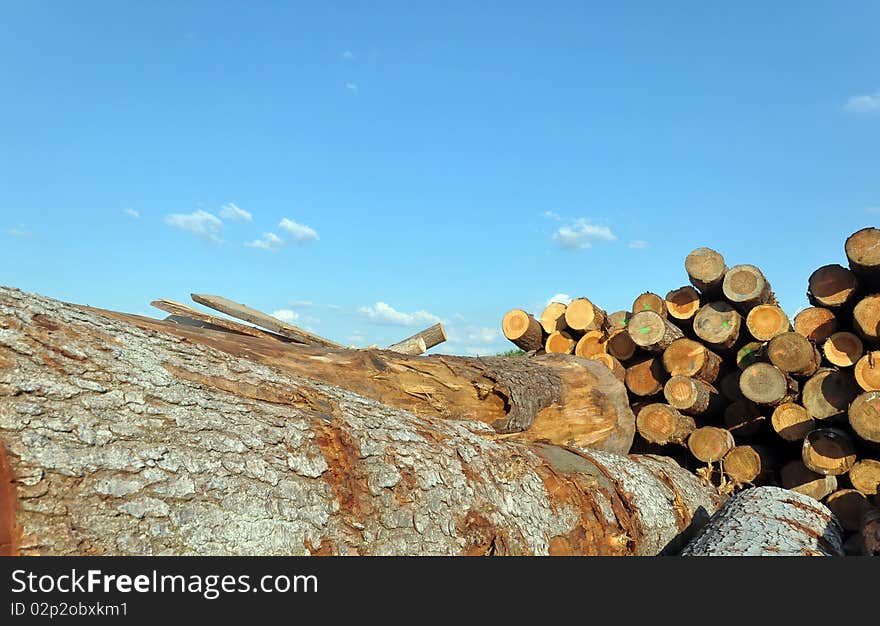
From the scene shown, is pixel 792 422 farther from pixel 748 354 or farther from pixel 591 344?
pixel 591 344

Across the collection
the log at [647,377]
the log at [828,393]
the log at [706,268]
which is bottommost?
the log at [828,393]

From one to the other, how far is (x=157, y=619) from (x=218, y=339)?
2.19m

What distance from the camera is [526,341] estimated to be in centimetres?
746

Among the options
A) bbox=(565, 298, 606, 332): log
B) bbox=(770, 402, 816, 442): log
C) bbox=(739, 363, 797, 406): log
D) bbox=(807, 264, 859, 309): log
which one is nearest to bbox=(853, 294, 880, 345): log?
bbox=(807, 264, 859, 309): log

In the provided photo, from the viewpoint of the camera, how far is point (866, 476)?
5.51m

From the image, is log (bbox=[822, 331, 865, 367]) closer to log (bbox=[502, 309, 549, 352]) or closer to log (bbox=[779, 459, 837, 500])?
log (bbox=[779, 459, 837, 500])

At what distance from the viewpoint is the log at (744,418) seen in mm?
6312

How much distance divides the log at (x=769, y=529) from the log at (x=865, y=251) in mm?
2233

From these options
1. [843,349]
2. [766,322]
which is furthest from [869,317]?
[766,322]

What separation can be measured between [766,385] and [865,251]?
1.35 m

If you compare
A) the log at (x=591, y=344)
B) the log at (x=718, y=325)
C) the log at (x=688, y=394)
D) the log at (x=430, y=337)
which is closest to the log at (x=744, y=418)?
the log at (x=688, y=394)

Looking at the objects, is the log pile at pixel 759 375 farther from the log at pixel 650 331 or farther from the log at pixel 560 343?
the log at pixel 560 343

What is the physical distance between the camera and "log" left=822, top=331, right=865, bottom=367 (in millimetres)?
5809

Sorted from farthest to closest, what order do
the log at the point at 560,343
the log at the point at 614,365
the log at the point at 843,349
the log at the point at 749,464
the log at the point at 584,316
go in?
1. the log at the point at 560,343
2. the log at the point at 584,316
3. the log at the point at 614,365
4. the log at the point at 749,464
5. the log at the point at 843,349
